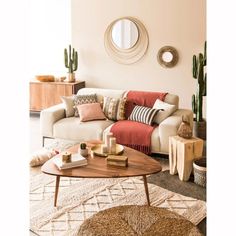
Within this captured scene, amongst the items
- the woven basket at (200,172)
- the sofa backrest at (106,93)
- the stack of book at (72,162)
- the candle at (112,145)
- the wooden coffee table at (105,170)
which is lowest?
the woven basket at (200,172)

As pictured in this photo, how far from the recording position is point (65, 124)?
4836 mm

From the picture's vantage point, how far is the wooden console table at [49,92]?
6477 mm

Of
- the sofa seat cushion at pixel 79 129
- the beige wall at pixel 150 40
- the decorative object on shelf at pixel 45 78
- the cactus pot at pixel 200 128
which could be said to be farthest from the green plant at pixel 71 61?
the cactus pot at pixel 200 128

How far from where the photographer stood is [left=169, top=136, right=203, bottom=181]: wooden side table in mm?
3748

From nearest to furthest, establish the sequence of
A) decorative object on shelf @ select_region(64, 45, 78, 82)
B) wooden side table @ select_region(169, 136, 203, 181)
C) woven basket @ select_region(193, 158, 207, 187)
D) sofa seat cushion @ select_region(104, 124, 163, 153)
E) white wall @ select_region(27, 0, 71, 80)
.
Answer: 1. woven basket @ select_region(193, 158, 207, 187)
2. wooden side table @ select_region(169, 136, 203, 181)
3. sofa seat cushion @ select_region(104, 124, 163, 153)
4. decorative object on shelf @ select_region(64, 45, 78, 82)
5. white wall @ select_region(27, 0, 71, 80)

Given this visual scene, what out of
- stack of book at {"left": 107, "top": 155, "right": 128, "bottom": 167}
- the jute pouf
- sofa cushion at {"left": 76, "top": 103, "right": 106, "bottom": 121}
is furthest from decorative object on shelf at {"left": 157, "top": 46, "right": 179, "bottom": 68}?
the jute pouf

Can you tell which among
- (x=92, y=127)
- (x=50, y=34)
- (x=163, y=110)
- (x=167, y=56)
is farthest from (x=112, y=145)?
(x=50, y=34)

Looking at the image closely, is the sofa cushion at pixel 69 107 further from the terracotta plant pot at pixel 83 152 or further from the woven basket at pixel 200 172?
the woven basket at pixel 200 172

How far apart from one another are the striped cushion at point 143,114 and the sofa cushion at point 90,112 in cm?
43

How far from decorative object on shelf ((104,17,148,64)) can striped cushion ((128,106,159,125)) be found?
1.79 m

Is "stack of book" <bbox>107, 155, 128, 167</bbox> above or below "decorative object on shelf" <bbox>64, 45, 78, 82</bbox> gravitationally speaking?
below

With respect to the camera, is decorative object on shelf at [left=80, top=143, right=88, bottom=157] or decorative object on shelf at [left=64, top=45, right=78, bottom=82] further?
decorative object on shelf at [left=64, top=45, right=78, bottom=82]

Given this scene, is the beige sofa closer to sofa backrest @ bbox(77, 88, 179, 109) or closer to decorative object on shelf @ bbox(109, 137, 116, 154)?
sofa backrest @ bbox(77, 88, 179, 109)
